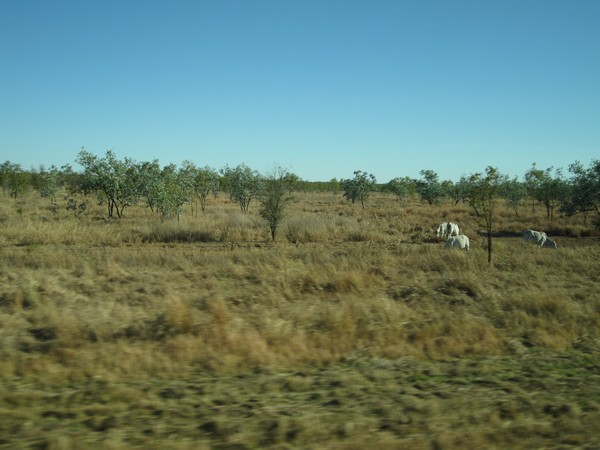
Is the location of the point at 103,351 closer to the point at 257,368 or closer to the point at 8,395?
the point at 8,395

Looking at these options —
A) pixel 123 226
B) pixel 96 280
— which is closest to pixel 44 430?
pixel 96 280

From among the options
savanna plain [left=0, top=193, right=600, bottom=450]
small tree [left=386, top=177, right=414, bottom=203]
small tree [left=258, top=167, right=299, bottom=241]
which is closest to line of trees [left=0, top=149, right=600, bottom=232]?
small tree [left=258, top=167, right=299, bottom=241]

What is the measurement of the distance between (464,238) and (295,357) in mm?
17091

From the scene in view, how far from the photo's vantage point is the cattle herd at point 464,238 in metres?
21.1

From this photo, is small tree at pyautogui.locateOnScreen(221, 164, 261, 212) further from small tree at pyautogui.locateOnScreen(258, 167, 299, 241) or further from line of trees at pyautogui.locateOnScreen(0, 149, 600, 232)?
small tree at pyautogui.locateOnScreen(258, 167, 299, 241)

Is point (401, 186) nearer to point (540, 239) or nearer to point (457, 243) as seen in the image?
point (540, 239)

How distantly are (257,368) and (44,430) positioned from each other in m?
2.45

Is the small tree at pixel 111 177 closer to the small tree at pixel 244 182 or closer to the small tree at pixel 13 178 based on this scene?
the small tree at pixel 244 182

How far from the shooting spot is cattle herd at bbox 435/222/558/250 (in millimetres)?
21109

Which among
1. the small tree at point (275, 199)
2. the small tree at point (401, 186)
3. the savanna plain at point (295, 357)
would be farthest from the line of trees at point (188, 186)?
the small tree at point (401, 186)

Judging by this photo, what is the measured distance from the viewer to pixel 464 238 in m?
21.5

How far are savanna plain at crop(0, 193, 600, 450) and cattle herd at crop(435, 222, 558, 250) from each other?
24.9 feet

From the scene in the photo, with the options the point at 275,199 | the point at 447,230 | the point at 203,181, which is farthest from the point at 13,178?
the point at 447,230

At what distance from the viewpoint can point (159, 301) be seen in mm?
9125
